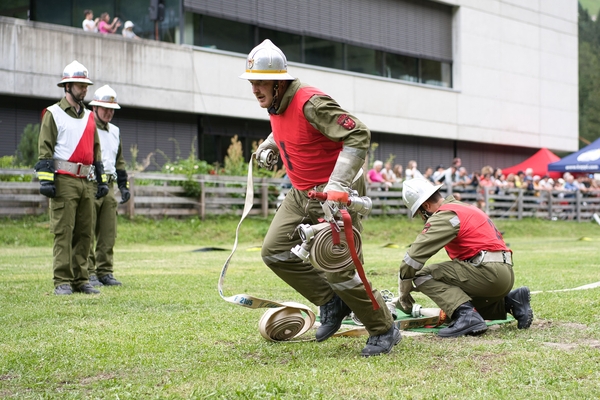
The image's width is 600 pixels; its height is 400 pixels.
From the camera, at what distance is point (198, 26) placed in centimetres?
2750

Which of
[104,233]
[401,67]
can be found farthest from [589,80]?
[104,233]

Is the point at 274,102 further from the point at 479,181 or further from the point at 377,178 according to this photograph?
the point at 479,181

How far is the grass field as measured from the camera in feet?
13.9

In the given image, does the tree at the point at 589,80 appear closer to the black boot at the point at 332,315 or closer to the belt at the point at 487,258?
the belt at the point at 487,258

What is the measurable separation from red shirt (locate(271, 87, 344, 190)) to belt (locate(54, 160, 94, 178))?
4082 mm

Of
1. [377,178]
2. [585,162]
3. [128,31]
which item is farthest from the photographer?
[585,162]

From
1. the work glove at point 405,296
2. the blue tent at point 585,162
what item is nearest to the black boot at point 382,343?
the work glove at point 405,296

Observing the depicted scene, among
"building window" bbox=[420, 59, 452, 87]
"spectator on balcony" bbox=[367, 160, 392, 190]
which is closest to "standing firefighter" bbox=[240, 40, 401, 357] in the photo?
"spectator on balcony" bbox=[367, 160, 392, 190]

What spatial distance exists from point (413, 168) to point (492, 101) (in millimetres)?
13266

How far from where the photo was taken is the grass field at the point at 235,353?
4.24 m

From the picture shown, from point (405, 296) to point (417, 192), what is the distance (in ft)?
2.85

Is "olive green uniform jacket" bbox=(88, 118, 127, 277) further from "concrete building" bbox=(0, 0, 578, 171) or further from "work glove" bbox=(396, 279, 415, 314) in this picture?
"concrete building" bbox=(0, 0, 578, 171)

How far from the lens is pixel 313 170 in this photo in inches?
219

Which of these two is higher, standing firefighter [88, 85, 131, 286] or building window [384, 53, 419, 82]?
building window [384, 53, 419, 82]
